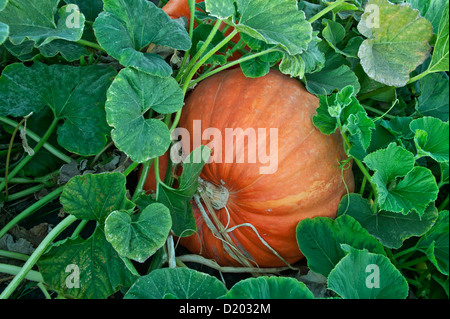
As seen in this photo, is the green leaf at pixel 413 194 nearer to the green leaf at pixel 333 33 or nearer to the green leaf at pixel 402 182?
the green leaf at pixel 402 182

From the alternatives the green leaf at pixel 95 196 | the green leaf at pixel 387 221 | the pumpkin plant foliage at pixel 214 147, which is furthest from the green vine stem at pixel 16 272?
the green leaf at pixel 387 221

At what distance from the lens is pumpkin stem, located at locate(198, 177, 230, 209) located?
3.55ft

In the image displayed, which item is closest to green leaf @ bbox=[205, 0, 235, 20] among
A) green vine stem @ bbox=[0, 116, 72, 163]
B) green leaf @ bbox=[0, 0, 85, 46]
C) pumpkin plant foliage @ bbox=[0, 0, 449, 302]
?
pumpkin plant foliage @ bbox=[0, 0, 449, 302]

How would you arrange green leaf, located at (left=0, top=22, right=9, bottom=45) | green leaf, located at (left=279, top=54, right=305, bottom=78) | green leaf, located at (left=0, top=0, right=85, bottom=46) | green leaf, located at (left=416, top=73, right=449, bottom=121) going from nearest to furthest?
green leaf, located at (left=0, top=22, right=9, bottom=45), green leaf, located at (left=0, top=0, right=85, bottom=46), green leaf, located at (left=279, top=54, right=305, bottom=78), green leaf, located at (left=416, top=73, right=449, bottom=121)

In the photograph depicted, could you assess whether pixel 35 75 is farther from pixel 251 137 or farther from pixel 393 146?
pixel 393 146

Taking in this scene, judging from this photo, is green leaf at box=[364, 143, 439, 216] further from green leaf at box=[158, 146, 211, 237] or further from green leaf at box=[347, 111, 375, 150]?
green leaf at box=[158, 146, 211, 237]

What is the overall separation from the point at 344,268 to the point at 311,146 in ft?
0.98

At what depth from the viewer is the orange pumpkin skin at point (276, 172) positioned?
101 cm

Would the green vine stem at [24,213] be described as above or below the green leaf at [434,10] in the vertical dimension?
below

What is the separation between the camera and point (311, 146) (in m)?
1.01

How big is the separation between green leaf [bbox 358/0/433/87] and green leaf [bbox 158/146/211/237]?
44 cm

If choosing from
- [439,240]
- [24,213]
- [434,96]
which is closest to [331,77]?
[434,96]

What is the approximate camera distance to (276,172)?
3.28 ft
